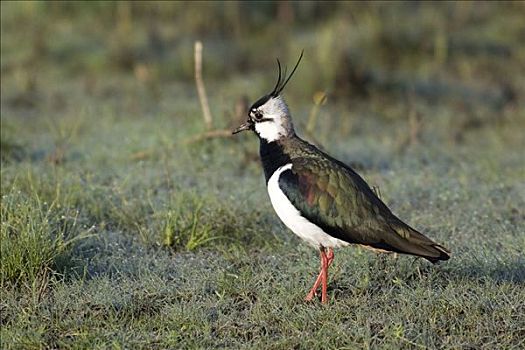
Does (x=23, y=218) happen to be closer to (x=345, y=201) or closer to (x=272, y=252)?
(x=272, y=252)

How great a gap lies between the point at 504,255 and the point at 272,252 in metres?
1.26

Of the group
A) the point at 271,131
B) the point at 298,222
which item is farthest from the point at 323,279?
the point at 271,131

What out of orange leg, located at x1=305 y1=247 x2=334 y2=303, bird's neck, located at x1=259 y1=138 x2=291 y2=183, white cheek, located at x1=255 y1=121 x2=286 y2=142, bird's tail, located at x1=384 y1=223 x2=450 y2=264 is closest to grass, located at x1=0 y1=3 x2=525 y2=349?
orange leg, located at x1=305 y1=247 x2=334 y2=303

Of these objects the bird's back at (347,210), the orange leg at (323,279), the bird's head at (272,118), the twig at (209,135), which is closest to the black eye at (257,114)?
the bird's head at (272,118)

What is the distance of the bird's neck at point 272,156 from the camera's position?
14.8 feet

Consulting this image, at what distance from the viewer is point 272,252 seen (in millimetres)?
5215

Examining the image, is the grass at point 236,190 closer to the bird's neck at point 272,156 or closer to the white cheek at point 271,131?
the bird's neck at point 272,156

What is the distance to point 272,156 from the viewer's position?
4586 millimetres

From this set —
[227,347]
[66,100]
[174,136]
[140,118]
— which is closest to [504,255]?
[227,347]

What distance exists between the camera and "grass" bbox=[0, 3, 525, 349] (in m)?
4.23

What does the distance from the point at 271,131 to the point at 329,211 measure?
1.93 ft

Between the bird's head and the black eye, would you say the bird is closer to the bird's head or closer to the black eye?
the bird's head

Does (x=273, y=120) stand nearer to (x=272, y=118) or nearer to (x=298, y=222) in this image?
(x=272, y=118)

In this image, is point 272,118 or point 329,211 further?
point 272,118
